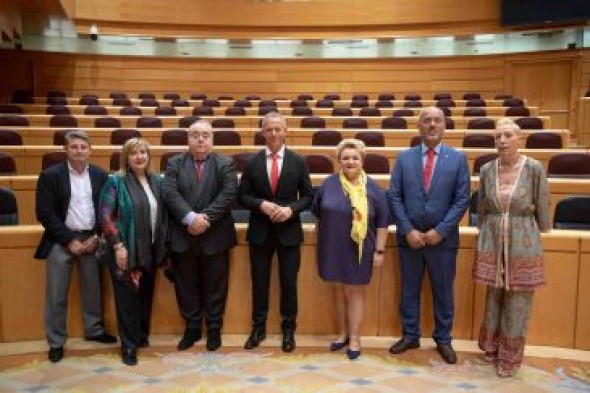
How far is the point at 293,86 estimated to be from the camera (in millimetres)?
14148

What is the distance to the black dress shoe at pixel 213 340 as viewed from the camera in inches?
133

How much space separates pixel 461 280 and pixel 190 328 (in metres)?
1.67

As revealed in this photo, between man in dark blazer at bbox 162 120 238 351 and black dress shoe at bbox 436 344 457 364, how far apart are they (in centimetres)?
130

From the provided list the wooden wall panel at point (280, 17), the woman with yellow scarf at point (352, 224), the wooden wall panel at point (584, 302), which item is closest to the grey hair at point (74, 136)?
the woman with yellow scarf at point (352, 224)

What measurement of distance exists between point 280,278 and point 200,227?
23.4 inches

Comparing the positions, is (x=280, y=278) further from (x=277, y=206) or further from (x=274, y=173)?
(x=274, y=173)

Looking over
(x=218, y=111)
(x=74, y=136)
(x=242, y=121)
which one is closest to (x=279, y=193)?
(x=74, y=136)

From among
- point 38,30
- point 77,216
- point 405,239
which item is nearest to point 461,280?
point 405,239

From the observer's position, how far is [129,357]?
3186 millimetres

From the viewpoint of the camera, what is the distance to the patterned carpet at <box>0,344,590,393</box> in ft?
9.50

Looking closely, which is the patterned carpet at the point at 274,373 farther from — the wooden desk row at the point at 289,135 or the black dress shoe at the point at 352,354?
the wooden desk row at the point at 289,135

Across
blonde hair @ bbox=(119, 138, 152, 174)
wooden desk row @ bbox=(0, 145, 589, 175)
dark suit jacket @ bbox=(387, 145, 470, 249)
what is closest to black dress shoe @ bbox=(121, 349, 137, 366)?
blonde hair @ bbox=(119, 138, 152, 174)

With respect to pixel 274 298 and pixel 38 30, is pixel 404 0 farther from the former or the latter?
pixel 274 298

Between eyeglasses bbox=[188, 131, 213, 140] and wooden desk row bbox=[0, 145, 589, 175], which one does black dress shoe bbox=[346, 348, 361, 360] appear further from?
wooden desk row bbox=[0, 145, 589, 175]
